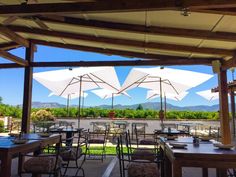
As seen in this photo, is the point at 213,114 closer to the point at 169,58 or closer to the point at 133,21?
the point at 169,58

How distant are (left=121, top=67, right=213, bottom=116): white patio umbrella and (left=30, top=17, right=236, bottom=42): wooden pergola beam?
8.83 feet

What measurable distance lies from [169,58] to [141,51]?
2.24 feet

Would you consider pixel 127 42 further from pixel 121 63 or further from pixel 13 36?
pixel 13 36

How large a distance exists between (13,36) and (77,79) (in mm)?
3122

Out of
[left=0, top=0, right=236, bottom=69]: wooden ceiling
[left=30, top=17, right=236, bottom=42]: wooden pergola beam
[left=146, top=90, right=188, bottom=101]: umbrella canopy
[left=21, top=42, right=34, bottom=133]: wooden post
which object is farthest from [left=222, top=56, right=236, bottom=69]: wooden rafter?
[left=146, top=90, right=188, bottom=101]: umbrella canopy

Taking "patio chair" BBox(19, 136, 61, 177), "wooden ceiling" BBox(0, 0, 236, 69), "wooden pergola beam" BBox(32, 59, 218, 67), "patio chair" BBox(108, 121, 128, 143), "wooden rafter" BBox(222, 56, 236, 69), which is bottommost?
"patio chair" BBox(19, 136, 61, 177)

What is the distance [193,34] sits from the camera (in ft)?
12.9

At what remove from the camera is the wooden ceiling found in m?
2.87

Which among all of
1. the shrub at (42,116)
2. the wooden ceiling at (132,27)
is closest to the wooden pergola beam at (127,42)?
the wooden ceiling at (132,27)

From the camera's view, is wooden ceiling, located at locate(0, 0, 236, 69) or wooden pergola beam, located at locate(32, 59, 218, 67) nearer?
wooden ceiling, located at locate(0, 0, 236, 69)

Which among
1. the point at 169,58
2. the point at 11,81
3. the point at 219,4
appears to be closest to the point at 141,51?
the point at 169,58

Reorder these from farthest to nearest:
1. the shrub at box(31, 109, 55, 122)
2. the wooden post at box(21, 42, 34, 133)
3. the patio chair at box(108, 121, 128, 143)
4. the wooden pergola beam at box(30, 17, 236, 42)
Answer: the shrub at box(31, 109, 55, 122) < the patio chair at box(108, 121, 128, 143) < the wooden post at box(21, 42, 34, 133) < the wooden pergola beam at box(30, 17, 236, 42)

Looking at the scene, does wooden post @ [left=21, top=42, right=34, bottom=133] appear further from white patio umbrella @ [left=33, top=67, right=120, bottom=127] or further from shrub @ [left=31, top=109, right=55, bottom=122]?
shrub @ [left=31, top=109, right=55, bottom=122]

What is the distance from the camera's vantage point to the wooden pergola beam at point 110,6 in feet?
8.55
